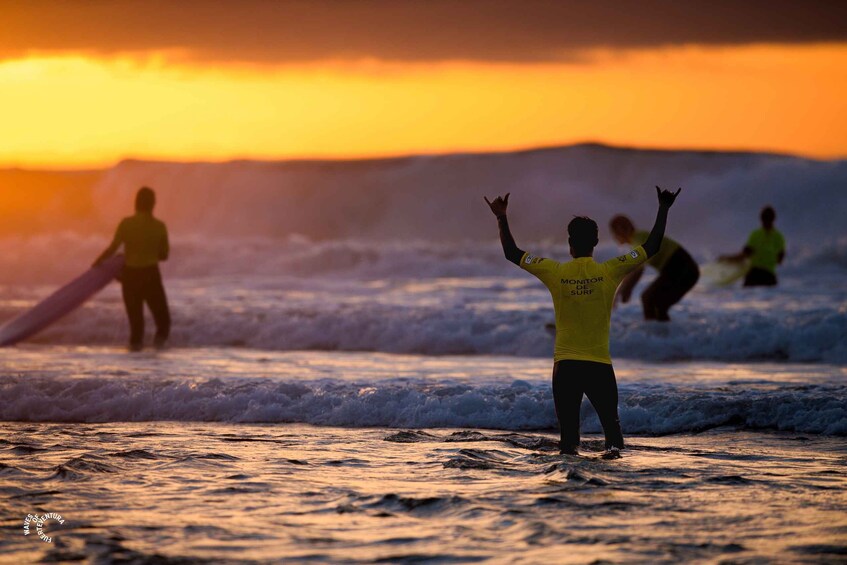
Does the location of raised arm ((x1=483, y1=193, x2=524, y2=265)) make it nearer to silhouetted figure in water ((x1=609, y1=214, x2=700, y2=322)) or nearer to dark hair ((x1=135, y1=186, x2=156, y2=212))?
silhouetted figure in water ((x1=609, y1=214, x2=700, y2=322))

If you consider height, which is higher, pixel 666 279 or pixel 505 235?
pixel 666 279

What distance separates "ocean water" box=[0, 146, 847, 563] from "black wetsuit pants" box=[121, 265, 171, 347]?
1.08 feet

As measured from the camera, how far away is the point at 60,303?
1523 cm

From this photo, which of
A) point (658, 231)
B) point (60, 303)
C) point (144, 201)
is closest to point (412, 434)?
point (658, 231)

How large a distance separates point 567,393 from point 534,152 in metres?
50.6

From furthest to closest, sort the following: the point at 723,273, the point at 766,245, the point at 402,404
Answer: the point at 723,273
the point at 766,245
the point at 402,404

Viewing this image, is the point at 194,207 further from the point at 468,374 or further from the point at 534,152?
the point at 468,374

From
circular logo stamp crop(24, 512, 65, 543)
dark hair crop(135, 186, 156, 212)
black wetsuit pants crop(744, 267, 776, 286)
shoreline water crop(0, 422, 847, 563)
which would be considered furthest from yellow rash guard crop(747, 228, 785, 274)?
circular logo stamp crop(24, 512, 65, 543)

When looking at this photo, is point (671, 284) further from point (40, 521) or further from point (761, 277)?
point (40, 521)

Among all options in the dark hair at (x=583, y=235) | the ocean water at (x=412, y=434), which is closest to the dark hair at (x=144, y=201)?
the ocean water at (x=412, y=434)

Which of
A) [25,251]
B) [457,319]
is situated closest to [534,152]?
[25,251]

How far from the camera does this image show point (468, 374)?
12.1 m

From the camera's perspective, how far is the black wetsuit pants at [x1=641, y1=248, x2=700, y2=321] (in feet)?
44.2

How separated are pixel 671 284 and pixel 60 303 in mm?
7643
